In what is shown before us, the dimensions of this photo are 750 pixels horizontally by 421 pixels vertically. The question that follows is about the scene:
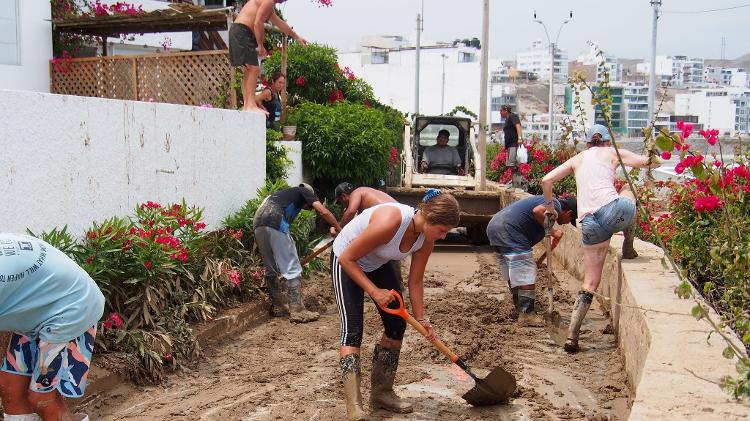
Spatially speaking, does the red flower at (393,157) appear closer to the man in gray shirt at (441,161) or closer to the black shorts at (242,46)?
the man in gray shirt at (441,161)

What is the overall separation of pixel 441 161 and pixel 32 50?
7.59m

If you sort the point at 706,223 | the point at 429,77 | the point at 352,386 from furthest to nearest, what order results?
the point at 429,77
the point at 706,223
the point at 352,386

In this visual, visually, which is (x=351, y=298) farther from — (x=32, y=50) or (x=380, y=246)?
(x=32, y=50)

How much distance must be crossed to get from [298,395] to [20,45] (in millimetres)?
9710

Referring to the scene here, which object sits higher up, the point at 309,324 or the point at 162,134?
the point at 162,134

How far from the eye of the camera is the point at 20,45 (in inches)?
513

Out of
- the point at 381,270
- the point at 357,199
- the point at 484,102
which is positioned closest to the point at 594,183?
the point at 357,199

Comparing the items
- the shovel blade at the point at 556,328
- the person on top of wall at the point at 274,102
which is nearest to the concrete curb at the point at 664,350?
the shovel blade at the point at 556,328

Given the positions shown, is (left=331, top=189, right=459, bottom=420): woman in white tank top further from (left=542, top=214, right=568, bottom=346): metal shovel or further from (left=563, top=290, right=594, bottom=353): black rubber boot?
(left=542, top=214, right=568, bottom=346): metal shovel

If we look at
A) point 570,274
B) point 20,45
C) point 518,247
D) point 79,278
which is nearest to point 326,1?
point 20,45

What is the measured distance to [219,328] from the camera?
7324 millimetres

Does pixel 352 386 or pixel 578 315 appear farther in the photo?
pixel 578 315

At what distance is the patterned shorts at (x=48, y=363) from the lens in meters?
4.07

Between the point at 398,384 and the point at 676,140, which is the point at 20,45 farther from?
the point at 676,140
